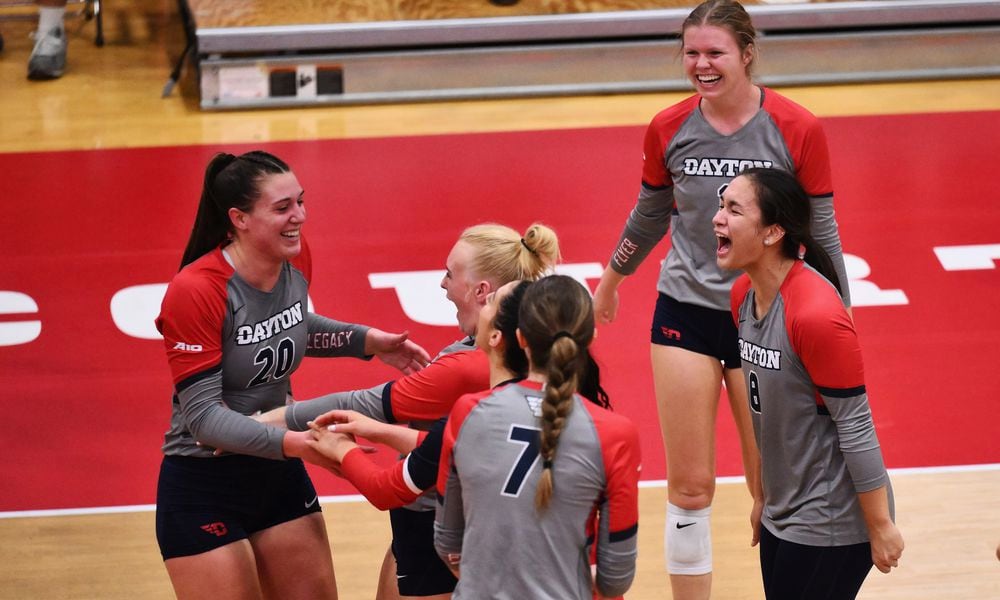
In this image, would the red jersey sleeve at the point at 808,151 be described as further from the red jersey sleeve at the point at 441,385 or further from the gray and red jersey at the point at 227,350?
the gray and red jersey at the point at 227,350

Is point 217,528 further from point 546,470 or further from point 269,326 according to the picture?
point 546,470

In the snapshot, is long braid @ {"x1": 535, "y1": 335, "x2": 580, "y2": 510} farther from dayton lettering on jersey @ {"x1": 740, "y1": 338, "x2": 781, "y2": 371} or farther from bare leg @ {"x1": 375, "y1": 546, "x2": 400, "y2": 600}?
bare leg @ {"x1": 375, "y1": 546, "x2": 400, "y2": 600}

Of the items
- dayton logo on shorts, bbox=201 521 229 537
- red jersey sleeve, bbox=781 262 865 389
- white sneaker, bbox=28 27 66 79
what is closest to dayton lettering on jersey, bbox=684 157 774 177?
red jersey sleeve, bbox=781 262 865 389

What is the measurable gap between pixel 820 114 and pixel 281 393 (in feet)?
19.5

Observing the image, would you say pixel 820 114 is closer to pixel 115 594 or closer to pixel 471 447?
pixel 115 594

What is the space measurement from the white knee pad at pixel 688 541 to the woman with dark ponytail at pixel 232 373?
1.22m

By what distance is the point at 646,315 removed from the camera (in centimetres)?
633

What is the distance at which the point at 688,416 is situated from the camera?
405cm

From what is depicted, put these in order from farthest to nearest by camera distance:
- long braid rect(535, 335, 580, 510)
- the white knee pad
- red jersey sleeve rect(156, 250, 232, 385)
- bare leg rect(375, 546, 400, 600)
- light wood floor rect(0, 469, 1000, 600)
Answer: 1. light wood floor rect(0, 469, 1000, 600)
2. the white knee pad
3. bare leg rect(375, 546, 400, 600)
4. red jersey sleeve rect(156, 250, 232, 385)
5. long braid rect(535, 335, 580, 510)

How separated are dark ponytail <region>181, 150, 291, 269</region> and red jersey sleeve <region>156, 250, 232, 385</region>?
0.43 feet

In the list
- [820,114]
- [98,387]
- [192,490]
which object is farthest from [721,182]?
[820,114]

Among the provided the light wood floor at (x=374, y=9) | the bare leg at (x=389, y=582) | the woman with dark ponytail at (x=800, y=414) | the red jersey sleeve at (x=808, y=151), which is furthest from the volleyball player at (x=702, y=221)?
the light wood floor at (x=374, y=9)

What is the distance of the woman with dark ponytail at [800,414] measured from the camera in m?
3.09

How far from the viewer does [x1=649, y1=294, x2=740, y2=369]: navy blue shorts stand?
405 cm
